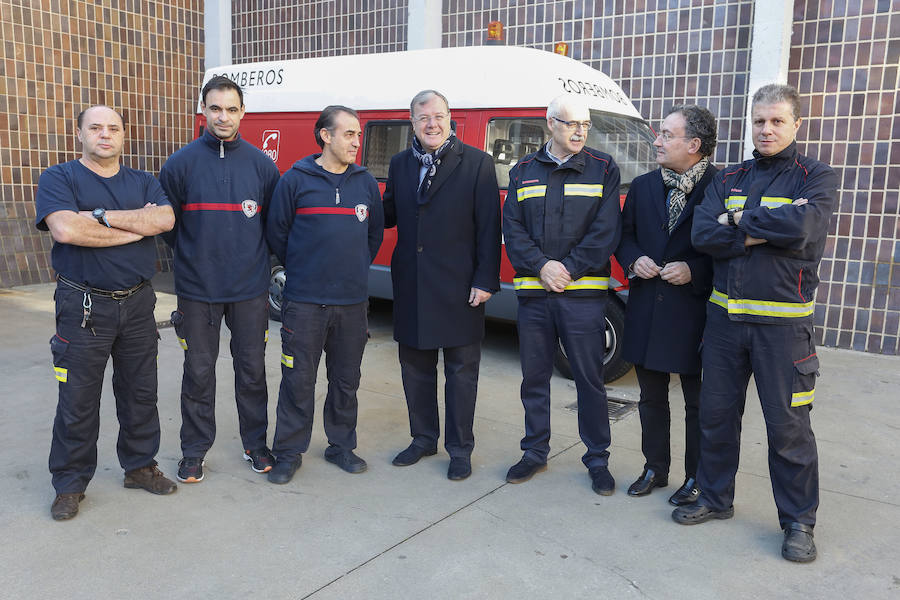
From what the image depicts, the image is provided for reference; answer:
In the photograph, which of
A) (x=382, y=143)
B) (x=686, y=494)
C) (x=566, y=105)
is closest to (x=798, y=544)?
(x=686, y=494)

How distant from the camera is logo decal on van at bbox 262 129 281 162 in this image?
7.55 meters

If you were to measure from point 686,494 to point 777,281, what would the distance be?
115 centimetres

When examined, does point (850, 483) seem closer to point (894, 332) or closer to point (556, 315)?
point (556, 315)

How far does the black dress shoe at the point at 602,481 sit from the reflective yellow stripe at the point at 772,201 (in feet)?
5.03

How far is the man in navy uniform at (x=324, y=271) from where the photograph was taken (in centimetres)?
394

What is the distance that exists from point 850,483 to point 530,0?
22.1 feet

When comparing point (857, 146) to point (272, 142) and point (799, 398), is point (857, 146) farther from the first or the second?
point (272, 142)

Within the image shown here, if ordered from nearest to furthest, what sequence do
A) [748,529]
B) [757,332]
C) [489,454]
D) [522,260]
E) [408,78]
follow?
[757,332] < [748,529] < [522,260] < [489,454] < [408,78]

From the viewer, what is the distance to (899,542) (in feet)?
11.2

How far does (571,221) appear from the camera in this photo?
3.86 m

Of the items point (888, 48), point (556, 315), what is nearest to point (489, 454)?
point (556, 315)

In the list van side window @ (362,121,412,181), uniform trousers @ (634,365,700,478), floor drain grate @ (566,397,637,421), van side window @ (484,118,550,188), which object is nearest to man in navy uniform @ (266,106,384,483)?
uniform trousers @ (634,365,700,478)

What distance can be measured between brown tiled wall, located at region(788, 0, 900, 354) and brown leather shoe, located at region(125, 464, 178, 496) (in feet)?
19.6

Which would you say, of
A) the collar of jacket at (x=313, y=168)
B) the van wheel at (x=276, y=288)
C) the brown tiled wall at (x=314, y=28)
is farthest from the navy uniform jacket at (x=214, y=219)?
the brown tiled wall at (x=314, y=28)
